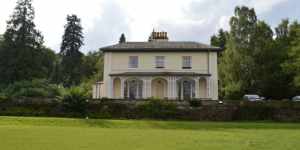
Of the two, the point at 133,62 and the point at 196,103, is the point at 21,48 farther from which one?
the point at 196,103

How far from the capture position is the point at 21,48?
56.2 metres

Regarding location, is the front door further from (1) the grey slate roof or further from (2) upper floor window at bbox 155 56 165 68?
(1) the grey slate roof

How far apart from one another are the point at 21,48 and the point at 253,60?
34208mm

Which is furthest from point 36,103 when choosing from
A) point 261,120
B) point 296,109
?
point 296,109

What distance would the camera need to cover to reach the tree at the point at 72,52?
71625 mm

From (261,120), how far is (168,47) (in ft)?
46.4

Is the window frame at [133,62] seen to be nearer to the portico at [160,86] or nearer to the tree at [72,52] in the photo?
the portico at [160,86]

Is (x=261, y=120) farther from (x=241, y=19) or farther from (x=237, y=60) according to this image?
(x=241, y=19)

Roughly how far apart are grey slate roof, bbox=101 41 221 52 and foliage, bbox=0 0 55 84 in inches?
784

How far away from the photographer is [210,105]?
105ft

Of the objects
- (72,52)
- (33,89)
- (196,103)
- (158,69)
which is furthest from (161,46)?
(72,52)

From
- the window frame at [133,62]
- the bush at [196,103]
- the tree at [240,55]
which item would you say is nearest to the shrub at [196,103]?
the bush at [196,103]

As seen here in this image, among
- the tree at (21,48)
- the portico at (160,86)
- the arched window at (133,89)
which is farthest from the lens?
the tree at (21,48)

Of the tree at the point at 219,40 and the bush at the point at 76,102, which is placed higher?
the tree at the point at 219,40
